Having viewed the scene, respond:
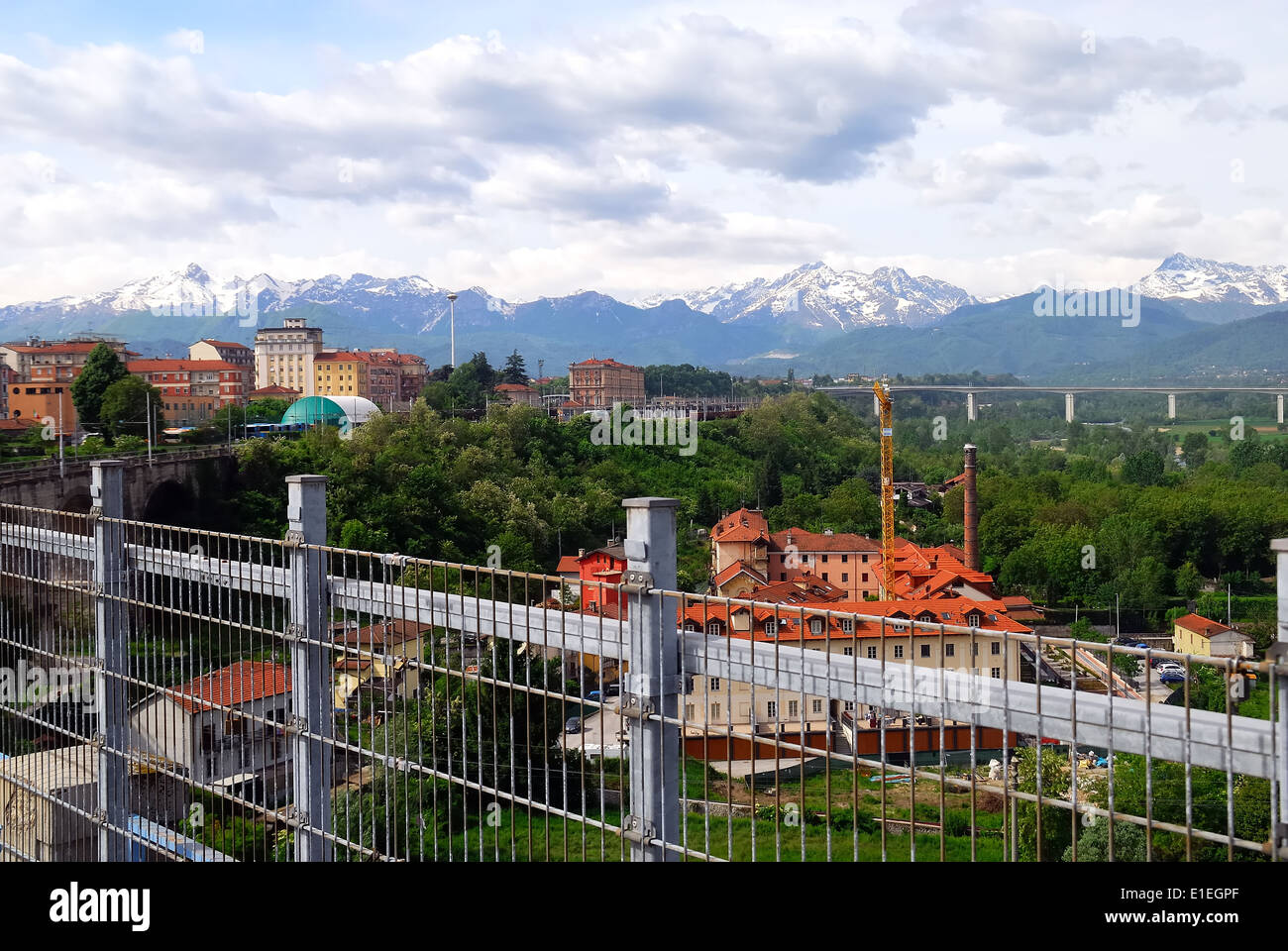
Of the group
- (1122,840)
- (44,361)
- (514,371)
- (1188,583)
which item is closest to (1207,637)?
(1188,583)

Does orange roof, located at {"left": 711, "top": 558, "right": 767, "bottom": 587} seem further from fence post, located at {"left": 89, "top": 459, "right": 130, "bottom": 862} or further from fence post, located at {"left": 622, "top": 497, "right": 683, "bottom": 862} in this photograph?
fence post, located at {"left": 622, "top": 497, "right": 683, "bottom": 862}

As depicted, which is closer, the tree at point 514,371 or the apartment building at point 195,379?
the apartment building at point 195,379

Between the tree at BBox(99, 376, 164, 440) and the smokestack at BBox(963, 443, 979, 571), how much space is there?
23642 millimetres

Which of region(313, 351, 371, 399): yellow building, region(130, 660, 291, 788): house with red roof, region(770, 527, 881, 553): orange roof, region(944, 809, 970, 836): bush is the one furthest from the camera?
region(313, 351, 371, 399): yellow building

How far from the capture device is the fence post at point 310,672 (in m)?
3.12

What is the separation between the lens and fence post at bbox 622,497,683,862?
7.64 ft

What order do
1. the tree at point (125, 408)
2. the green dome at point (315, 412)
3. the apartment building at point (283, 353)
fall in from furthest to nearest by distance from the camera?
the apartment building at point (283, 353) < the green dome at point (315, 412) < the tree at point (125, 408)

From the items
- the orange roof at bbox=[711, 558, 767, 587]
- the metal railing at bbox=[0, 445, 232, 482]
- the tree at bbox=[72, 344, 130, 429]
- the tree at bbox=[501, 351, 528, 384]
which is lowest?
the orange roof at bbox=[711, 558, 767, 587]

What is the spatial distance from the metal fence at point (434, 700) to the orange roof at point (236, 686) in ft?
0.04

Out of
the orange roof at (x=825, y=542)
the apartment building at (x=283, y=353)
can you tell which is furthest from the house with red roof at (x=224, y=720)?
the apartment building at (x=283, y=353)

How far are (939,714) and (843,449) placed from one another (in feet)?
172

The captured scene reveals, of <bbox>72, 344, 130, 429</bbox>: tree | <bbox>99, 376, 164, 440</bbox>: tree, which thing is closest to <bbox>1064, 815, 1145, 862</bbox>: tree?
<bbox>99, 376, 164, 440</bbox>: tree

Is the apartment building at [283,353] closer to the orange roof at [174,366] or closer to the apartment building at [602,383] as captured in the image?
the orange roof at [174,366]

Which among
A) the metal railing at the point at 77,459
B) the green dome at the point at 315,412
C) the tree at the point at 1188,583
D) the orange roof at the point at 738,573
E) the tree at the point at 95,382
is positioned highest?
the tree at the point at 95,382
